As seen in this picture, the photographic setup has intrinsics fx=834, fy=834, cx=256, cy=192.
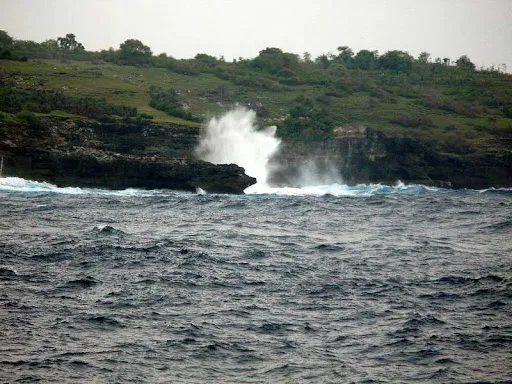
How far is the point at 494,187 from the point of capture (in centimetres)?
11206

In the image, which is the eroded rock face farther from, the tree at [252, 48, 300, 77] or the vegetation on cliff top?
the tree at [252, 48, 300, 77]

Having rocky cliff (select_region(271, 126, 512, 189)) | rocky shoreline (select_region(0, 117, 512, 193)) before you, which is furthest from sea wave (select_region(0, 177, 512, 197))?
rocky cliff (select_region(271, 126, 512, 189))

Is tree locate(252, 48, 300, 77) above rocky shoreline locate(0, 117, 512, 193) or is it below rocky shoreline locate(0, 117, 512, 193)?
above

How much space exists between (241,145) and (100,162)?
26817mm

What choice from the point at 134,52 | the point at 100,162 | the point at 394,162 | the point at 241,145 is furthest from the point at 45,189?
the point at 134,52

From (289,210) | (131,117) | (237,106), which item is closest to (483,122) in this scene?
(237,106)

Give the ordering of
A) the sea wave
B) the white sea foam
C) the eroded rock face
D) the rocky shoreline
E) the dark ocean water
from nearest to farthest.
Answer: the dark ocean water < the white sea foam < the sea wave < the eroded rock face < the rocky shoreline

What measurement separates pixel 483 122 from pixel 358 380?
12390 centimetres

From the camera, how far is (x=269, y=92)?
508 ft

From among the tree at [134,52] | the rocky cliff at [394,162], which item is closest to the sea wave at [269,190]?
the rocky cliff at [394,162]

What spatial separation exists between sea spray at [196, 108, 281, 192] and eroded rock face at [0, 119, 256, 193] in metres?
8.78

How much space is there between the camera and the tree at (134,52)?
172625 mm

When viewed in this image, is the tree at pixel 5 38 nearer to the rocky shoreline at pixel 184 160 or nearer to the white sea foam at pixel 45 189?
the rocky shoreline at pixel 184 160

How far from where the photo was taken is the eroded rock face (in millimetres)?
83250
